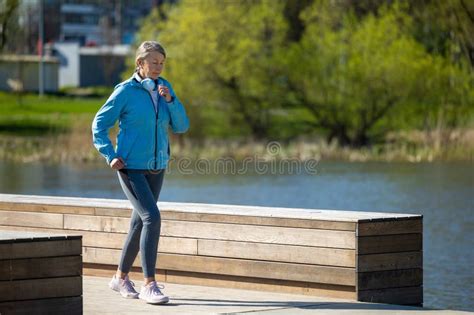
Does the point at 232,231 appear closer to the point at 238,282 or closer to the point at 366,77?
the point at 238,282

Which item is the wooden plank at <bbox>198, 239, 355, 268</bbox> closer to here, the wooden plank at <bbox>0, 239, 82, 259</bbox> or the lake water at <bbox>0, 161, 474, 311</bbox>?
the wooden plank at <bbox>0, 239, 82, 259</bbox>

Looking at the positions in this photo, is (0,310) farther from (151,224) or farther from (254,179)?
(254,179)

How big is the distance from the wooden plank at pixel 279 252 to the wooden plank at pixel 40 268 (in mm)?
1846

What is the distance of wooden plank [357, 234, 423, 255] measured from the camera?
355 inches

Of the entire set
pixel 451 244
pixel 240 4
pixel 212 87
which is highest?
pixel 240 4

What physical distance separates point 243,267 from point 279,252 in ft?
1.23

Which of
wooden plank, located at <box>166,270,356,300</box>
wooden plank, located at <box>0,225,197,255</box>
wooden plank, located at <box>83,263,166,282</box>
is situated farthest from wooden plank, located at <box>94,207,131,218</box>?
wooden plank, located at <box>166,270,356,300</box>

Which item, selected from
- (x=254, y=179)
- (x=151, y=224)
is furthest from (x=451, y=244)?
(x=254, y=179)

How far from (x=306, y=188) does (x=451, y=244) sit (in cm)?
1177

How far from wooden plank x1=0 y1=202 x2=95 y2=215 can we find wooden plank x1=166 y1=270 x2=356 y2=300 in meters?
0.87

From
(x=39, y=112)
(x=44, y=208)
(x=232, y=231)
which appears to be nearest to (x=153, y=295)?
(x=232, y=231)

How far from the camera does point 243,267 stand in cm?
972

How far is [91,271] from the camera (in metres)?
10.6

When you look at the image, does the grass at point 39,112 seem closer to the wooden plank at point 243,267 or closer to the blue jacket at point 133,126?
the wooden plank at point 243,267
